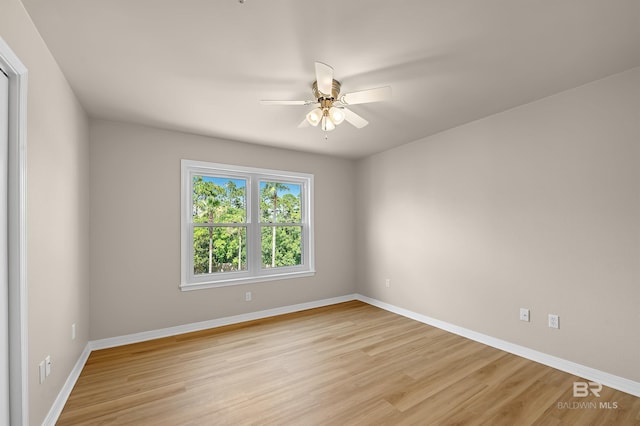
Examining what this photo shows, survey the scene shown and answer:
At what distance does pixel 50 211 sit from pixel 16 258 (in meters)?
0.58

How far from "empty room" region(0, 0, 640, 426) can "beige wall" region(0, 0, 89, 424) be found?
0.02 m

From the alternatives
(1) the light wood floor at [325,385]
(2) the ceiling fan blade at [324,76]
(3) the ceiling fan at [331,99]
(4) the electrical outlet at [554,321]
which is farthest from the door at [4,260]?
(4) the electrical outlet at [554,321]

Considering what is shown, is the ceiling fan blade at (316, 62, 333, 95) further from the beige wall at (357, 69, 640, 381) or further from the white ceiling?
the beige wall at (357, 69, 640, 381)

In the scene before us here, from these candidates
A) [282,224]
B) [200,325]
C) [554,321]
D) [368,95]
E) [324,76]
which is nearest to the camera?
[324,76]

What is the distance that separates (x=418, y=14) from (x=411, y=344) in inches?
120

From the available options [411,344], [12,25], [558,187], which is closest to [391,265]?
[411,344]

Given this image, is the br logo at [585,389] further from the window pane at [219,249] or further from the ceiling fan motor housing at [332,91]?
the window pane at [219,249]

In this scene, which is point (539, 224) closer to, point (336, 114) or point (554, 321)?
point (554, 321)

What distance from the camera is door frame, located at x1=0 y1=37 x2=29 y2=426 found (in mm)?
1504

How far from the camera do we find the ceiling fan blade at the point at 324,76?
1.83 meters

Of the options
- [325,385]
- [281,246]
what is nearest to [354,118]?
[325,385]

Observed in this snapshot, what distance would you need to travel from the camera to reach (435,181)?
3.80 m

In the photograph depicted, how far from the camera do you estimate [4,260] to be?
147 cm
